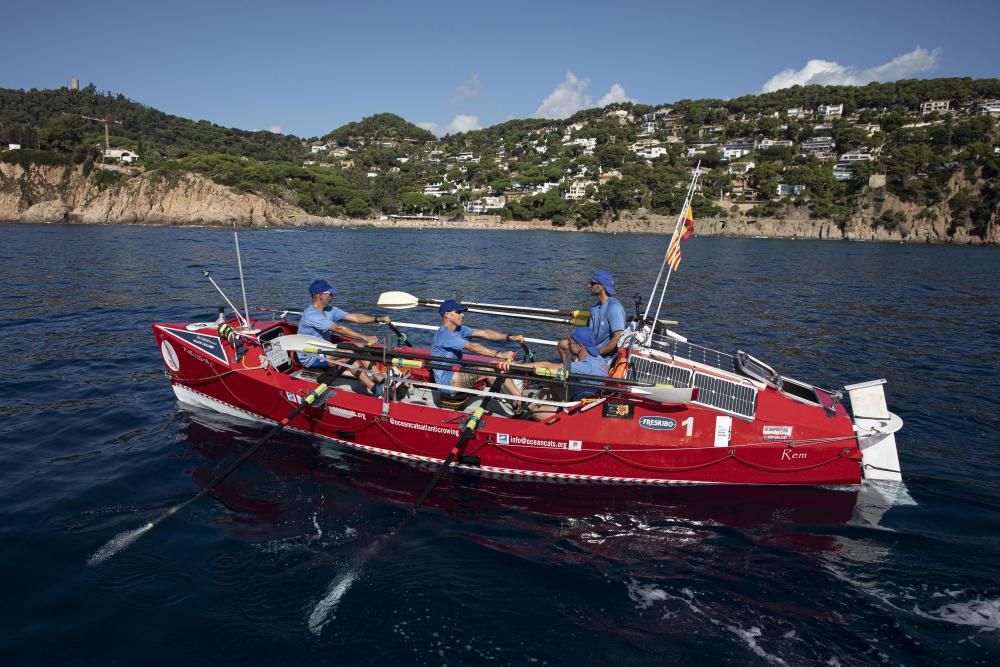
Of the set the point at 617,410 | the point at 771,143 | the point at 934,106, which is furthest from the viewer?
the point at 771,143

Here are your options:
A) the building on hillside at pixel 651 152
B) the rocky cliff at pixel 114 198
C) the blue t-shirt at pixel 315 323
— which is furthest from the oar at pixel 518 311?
the building on hillside at pixel 651 152

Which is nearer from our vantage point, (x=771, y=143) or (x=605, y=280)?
(x=605, y=280)

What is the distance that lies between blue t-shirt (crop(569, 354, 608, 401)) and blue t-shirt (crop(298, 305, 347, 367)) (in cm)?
445

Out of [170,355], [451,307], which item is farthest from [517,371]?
[170,355]

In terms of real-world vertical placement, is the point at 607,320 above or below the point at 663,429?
above

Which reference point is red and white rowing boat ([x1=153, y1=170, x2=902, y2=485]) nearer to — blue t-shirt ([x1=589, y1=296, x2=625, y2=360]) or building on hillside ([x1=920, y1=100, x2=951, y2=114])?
blue t-shirt ([x1=589, y1=296, x2=625, y2=360])

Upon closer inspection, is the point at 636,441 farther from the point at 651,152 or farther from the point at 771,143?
the point at 651,152

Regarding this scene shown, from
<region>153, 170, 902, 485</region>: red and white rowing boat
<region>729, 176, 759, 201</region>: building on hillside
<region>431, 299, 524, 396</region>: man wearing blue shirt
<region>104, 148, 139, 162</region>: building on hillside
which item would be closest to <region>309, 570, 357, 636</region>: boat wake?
<region>153, 170, 902, 485</region>: red and white rowing boat

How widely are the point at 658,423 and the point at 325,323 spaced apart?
5.90m

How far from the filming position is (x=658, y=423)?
27.0 ft

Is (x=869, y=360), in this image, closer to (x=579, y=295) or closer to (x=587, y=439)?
(x=587, y=439)

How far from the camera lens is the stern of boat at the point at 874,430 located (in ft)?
26.6

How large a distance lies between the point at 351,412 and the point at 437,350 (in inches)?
66.9

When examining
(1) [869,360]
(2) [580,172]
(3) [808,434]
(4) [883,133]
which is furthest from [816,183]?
(3) [808,434]
